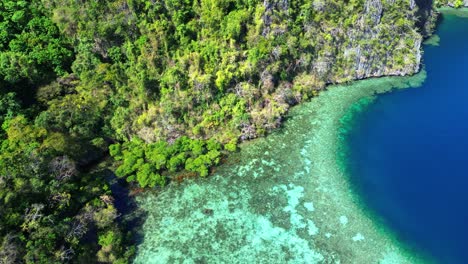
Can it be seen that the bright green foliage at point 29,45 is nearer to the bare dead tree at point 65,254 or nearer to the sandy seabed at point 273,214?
the sandy seabed at point 273,214

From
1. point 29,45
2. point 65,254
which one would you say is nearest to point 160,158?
point 65,254

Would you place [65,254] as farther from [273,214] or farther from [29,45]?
[29,45]

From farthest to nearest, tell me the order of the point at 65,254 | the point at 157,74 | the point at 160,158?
the point at 157,74, the point at 160,158, the point at 65,254

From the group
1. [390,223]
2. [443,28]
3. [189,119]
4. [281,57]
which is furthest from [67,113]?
[443,28]

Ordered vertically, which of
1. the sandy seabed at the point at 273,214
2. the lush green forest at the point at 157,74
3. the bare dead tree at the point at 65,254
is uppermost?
the lush green forest at the point at 157,74

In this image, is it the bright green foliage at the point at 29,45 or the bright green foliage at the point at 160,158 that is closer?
the bright green foliage at the point at 160,158

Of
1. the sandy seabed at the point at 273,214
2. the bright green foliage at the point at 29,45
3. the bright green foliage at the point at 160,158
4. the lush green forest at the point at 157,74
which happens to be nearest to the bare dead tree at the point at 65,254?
the lush green forest at the point at 157,74

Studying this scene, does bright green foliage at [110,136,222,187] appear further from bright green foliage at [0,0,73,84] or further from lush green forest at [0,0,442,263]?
bright green foliage at [0,0,73,84]
